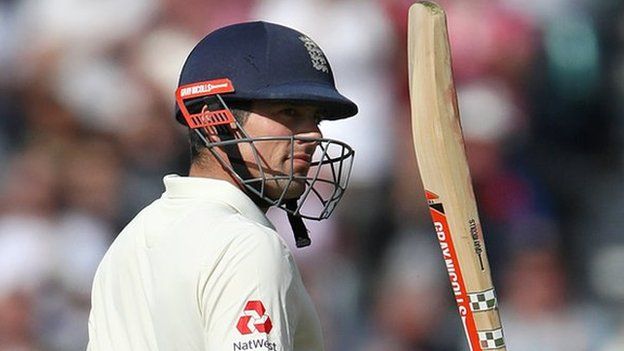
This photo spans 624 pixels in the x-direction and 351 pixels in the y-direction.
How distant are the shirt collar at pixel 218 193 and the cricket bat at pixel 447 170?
1.78 ft

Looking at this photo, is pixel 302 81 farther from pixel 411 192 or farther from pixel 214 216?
Answer: pixel 411 192

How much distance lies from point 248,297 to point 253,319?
4cm

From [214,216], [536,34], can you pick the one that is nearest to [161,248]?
[214,216]

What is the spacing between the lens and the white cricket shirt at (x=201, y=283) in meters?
2.21

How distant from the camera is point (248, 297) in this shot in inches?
86.4

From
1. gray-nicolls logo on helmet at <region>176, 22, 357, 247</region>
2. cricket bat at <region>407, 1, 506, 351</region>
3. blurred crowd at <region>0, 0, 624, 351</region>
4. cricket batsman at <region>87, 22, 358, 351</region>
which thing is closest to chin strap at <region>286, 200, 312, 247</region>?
cricket batsman at <region>87, 22, 358, 351</region>

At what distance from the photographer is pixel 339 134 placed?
17.8ft

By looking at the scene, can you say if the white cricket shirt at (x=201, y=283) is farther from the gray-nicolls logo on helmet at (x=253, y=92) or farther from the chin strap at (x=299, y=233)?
the chin strap at (x=299, y=233)

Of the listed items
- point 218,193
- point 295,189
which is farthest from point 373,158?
point 218,193

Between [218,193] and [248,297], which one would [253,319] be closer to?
[248,297]

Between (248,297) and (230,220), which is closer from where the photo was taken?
(248,297)

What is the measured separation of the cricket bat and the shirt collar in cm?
54

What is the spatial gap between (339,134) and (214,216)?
3.08m

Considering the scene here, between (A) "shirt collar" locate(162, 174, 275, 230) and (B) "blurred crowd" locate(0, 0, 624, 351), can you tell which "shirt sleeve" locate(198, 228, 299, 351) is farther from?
(B) "blurred crowd" locate(0, 0, 624, 351)
